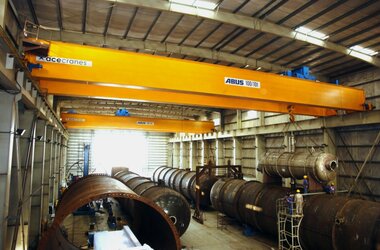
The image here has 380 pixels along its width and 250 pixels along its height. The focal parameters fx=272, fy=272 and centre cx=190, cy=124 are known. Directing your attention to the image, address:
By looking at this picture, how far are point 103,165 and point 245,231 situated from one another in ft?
66.7

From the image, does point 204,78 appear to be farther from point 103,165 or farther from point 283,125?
point 103,165

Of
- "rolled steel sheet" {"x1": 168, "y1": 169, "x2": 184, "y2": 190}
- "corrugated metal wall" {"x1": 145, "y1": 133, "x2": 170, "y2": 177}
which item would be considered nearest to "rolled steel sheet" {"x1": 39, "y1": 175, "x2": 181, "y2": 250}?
Answer: "rolled steel sheet" {"x1": 168, "y1": 169, "x2": 184, "y2": 190}

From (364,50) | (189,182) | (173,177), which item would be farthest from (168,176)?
(364,50)

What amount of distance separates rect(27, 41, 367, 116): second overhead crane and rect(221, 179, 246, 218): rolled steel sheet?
3.76 m

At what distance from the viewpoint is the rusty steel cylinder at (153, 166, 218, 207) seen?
14.4 m

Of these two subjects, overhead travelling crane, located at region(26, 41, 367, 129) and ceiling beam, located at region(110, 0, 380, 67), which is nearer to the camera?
overhead travelling crane, located at region(26, 41, 367, 129)

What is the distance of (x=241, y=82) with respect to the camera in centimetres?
767

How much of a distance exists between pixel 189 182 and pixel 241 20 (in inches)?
411

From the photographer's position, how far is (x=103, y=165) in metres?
27.8

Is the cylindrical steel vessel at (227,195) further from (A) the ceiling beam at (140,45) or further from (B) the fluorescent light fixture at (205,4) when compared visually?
(B) the fluorescent light fixture at (205,4)

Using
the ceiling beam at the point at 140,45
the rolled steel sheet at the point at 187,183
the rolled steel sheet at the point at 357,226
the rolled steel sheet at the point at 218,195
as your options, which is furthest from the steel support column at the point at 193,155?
the rolled steel sheet at the point at 357,226

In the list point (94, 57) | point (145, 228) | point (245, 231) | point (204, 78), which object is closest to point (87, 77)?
point (94, 57)

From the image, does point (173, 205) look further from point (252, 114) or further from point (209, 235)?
point (252, 114)

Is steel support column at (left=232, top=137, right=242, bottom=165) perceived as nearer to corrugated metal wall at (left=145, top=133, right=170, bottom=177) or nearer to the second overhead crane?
the second overhead crane
